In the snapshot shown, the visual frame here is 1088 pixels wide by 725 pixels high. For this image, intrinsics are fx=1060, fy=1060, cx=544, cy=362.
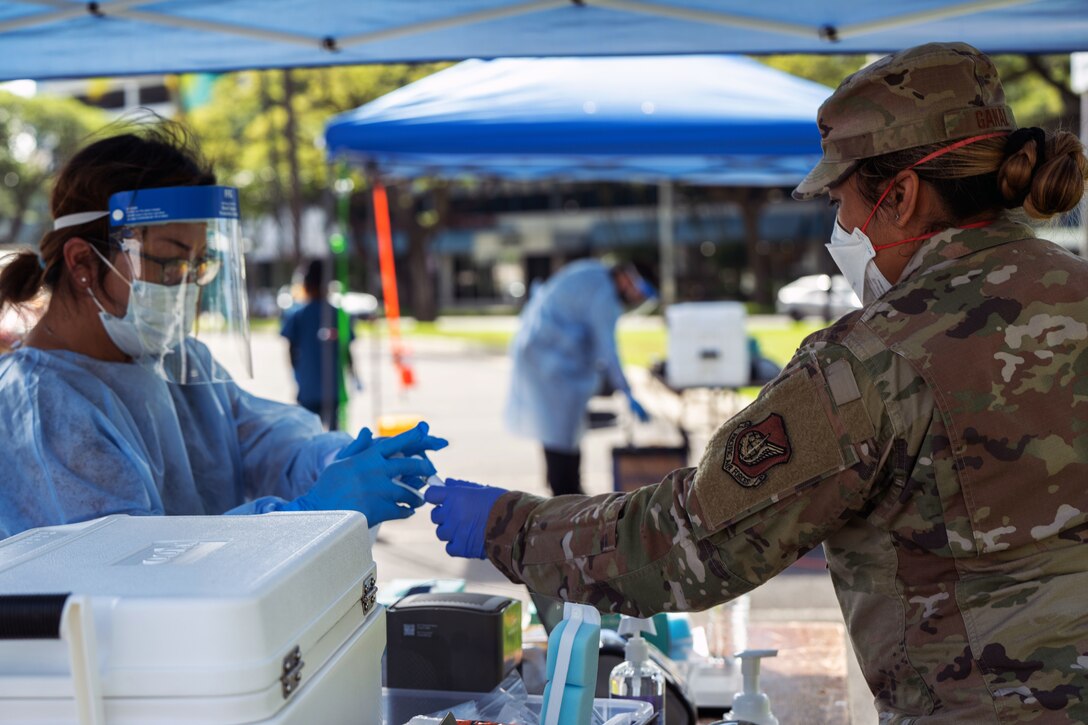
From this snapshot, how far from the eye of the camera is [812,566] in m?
5.19

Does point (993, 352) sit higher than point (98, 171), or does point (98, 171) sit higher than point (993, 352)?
point (98, 171)

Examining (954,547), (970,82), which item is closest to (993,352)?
(954,547)

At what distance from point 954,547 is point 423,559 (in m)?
4.35

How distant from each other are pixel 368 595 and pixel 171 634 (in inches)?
15.7

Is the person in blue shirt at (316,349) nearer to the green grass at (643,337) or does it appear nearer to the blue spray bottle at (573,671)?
the blue spray bottle at (573,671)

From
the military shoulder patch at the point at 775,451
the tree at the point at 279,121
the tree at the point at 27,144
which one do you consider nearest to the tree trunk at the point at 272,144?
the tree at the point at 279,121

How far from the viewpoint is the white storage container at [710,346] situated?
6773mm

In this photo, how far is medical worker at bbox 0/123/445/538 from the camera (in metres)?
1.70

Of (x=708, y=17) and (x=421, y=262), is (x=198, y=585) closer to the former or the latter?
(x=708, y=17)

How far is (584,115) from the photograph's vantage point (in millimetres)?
5039

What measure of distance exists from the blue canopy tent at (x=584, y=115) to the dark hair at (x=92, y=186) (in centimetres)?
290

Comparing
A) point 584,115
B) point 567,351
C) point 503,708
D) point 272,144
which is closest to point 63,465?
point 503,708

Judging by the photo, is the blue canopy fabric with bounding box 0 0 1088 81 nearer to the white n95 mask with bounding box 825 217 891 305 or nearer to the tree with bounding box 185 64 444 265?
the white n95 mask with bounding box 825 217 891 305

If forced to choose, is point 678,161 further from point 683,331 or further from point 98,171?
point 98,171
